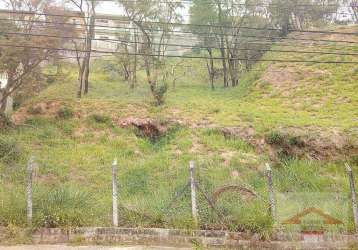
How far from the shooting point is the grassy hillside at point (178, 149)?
32.2 ft

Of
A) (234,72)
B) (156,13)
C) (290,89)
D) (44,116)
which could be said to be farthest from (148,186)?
(234,72)

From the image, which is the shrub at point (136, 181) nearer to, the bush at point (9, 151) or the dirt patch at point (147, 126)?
the dirt patch at point (147, 126)

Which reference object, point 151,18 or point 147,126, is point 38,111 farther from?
point 151,18

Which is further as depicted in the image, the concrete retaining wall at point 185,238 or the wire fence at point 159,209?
the wire fence at point 159,209

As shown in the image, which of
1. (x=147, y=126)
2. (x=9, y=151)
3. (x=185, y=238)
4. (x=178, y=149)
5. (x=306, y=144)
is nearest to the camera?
(x=185, y=238)

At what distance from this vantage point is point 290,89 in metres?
24.5

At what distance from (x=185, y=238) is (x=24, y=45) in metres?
12.2

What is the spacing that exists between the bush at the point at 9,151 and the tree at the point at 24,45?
294 cm

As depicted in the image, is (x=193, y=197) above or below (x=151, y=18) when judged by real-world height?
below

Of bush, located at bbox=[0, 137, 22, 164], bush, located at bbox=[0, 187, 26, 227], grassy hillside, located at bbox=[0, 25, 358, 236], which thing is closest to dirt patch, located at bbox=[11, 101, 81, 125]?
grassy hillside, located at bbox=[0, 25, 358, 236]

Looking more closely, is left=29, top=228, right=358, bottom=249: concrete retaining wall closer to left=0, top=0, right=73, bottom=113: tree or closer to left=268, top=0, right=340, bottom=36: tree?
left=0, top=0, right=73, bottom=113: tree

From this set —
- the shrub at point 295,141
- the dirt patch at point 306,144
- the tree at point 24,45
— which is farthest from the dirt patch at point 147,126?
the shrub at point 295,141

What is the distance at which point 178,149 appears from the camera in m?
17.4

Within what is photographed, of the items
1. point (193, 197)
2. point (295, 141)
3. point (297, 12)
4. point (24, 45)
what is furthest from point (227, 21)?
point (193, 197)
